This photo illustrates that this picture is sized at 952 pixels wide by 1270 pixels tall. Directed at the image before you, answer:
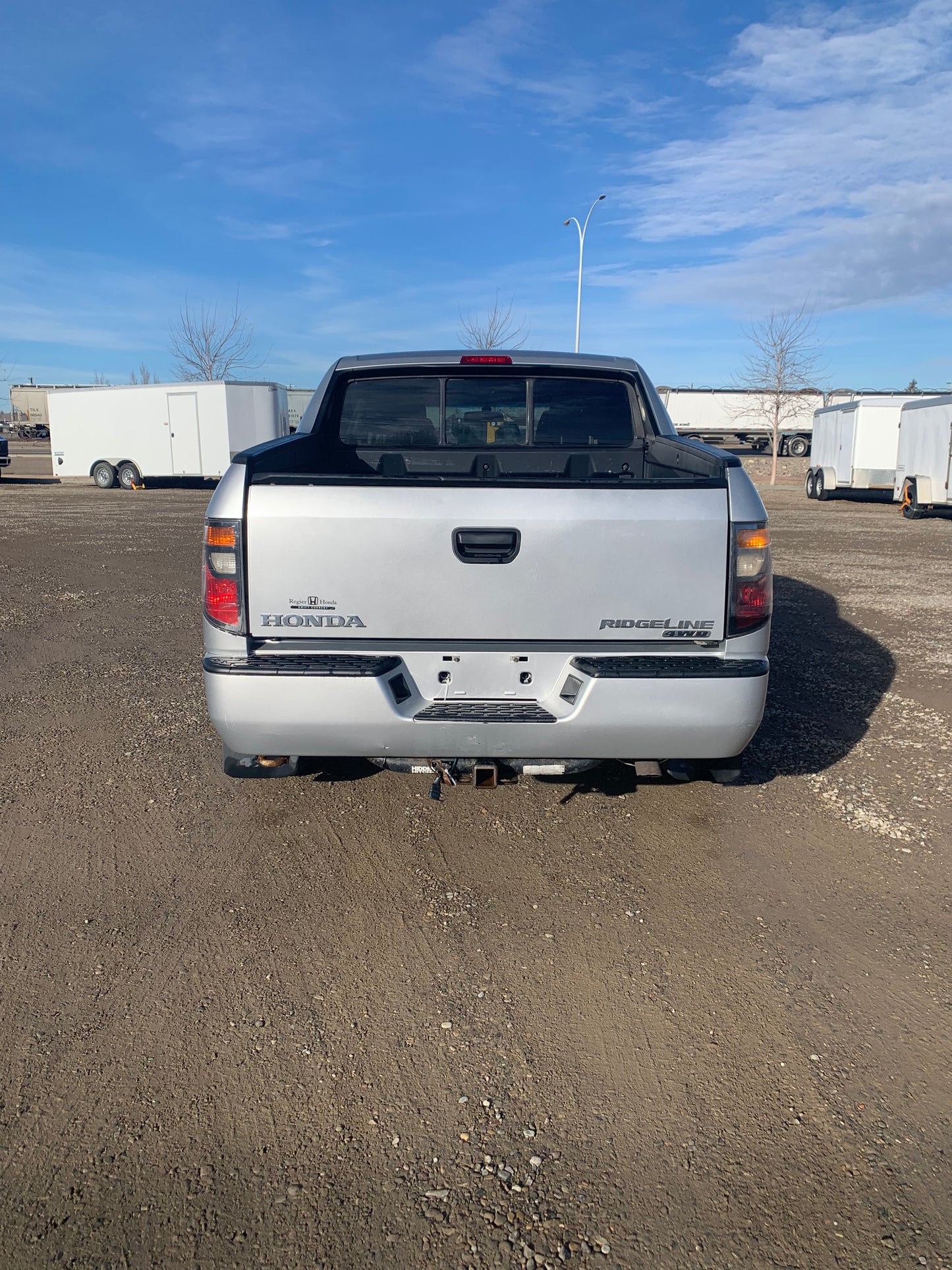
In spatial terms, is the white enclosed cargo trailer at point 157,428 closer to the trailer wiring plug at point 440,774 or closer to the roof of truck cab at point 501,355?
the roof of truck cab at point 501,355

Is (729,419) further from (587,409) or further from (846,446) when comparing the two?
(587,409)

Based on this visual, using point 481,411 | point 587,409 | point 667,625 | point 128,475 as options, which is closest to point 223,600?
point 667,625

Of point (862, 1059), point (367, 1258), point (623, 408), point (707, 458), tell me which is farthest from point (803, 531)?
point (367, 1258)

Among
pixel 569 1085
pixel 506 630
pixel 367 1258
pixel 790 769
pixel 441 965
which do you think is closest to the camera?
pixel 367 1258

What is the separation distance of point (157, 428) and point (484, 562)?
2551cm

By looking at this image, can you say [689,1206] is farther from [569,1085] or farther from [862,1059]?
[862,1059]

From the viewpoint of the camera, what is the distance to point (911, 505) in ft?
67.4

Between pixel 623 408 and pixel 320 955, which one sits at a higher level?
pixel 623 408

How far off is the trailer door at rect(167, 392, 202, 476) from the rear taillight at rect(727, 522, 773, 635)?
2456cm

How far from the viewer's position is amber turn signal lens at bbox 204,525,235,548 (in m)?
3.19

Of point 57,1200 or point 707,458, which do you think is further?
point 707,458

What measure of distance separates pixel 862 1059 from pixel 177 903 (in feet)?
8.06

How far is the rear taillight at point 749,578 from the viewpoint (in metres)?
3.22

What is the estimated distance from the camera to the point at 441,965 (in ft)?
10.0
